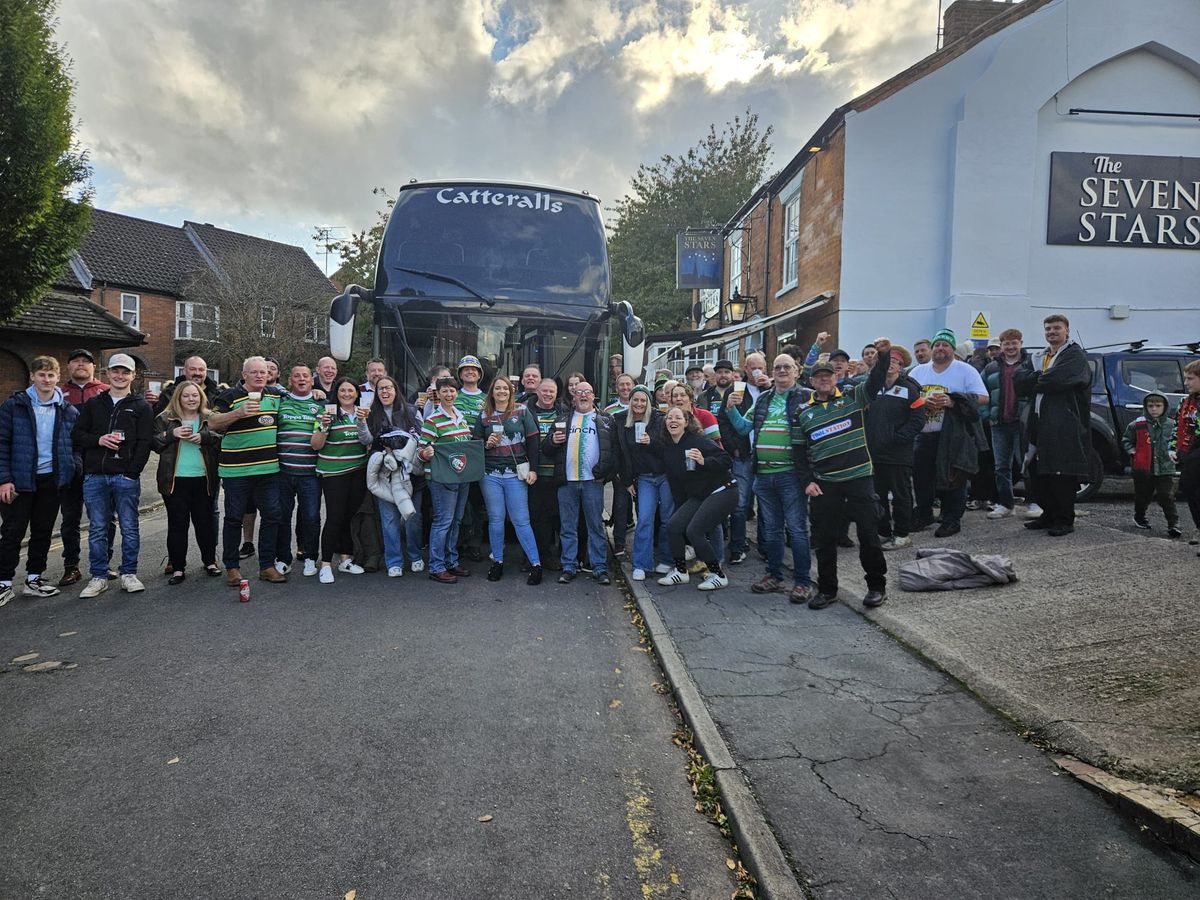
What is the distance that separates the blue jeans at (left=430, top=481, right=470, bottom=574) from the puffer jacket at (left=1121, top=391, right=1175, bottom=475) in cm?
678

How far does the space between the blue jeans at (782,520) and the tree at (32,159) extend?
918 centimetres

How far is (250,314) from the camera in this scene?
1134 inches

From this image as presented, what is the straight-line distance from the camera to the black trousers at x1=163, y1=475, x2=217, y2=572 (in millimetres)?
6875

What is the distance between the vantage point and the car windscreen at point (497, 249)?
323 inches

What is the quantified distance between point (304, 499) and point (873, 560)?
5055 millimetres

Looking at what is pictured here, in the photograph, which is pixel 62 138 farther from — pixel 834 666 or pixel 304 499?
pixel 834 666

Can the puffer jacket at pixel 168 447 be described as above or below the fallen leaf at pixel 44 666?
above

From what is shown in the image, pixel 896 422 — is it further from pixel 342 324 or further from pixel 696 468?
pixel 342 324

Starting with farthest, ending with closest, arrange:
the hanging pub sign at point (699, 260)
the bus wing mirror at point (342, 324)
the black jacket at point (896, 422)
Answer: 1. the hanging pub sign at point (699, 260)
2. the bus wing mirror at point (342, 324)
3. the black jacket at point (896, 422)

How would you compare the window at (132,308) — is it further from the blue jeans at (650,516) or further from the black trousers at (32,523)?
the blue jeans at (650,516)

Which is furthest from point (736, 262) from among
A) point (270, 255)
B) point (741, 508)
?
point (741, 508)

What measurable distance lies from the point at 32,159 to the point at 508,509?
7.38 metres

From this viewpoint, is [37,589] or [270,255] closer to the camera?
[37,589]

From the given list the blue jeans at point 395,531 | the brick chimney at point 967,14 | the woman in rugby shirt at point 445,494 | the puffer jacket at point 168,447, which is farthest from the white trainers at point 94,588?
the brick chimney at point 967,14
